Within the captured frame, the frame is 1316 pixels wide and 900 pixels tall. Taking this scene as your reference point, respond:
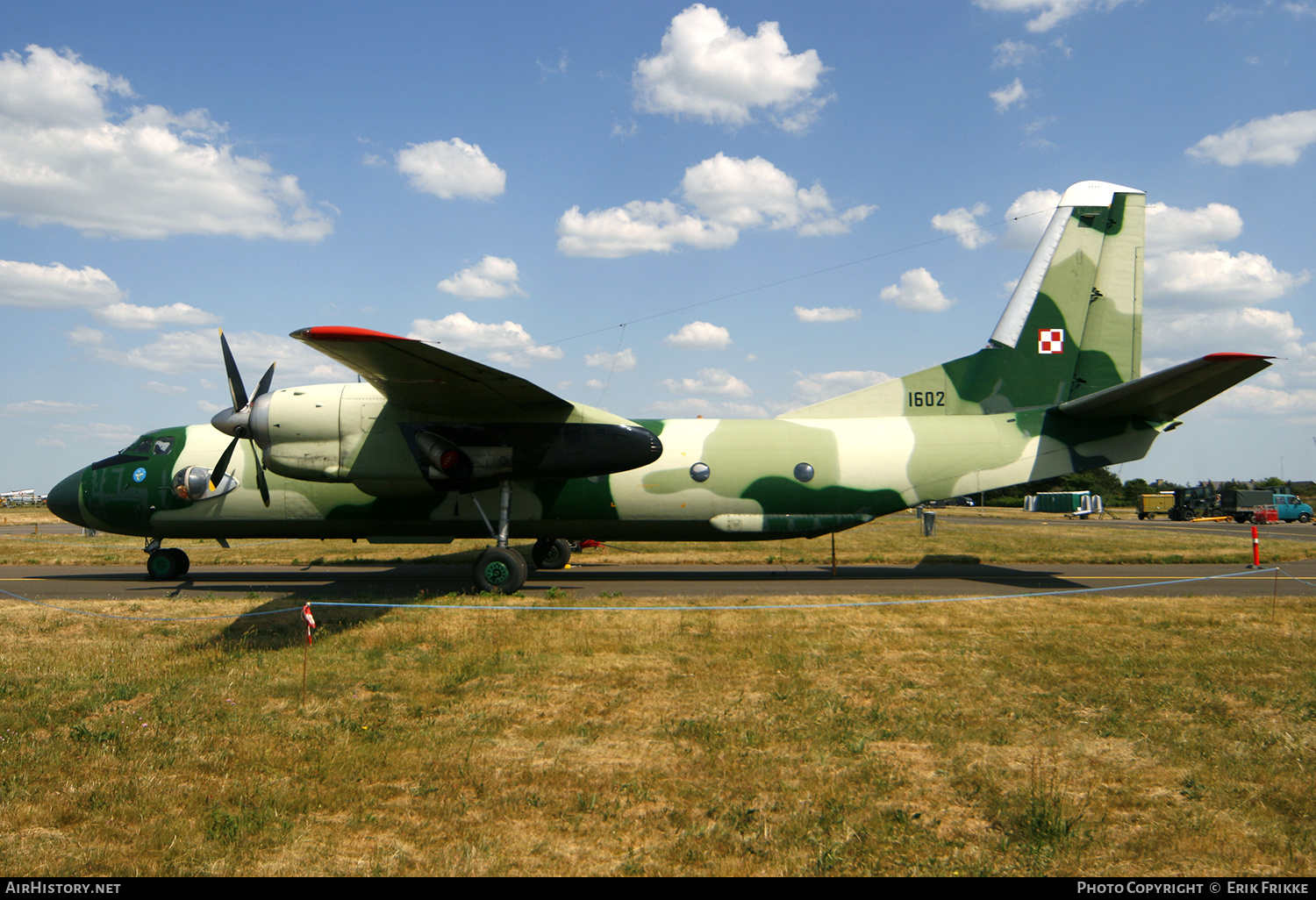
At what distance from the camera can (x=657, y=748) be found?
22.4 ft

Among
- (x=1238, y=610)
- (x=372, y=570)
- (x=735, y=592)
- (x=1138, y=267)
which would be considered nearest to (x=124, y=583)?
(x=372, y=570)

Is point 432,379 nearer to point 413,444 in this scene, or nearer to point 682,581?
point 413,444

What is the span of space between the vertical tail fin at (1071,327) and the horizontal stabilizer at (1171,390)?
1.26 meters

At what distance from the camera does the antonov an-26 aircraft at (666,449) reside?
1548 centimetres

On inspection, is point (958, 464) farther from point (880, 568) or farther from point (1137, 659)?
point (1137, 659)

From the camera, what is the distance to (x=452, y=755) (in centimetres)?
662

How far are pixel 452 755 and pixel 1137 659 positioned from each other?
848 centimetres

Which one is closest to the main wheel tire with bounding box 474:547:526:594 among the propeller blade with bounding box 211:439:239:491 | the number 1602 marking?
the propeller blade with bounding box 211:439:239:491

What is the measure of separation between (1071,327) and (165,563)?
22.6m

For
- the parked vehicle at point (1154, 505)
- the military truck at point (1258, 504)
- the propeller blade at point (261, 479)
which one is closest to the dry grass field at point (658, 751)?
the propeller blade at point (261, 479)

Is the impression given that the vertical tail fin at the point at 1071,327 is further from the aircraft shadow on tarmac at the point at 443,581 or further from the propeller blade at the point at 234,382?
the propeller blade at the point at 234,382

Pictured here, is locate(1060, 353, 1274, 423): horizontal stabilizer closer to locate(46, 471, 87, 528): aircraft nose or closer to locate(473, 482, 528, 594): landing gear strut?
locate(473, 482, 528, 594): landing gear strut

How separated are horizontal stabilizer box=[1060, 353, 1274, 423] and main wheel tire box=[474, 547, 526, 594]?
12583 mm

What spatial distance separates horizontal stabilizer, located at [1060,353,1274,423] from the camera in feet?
44.3
